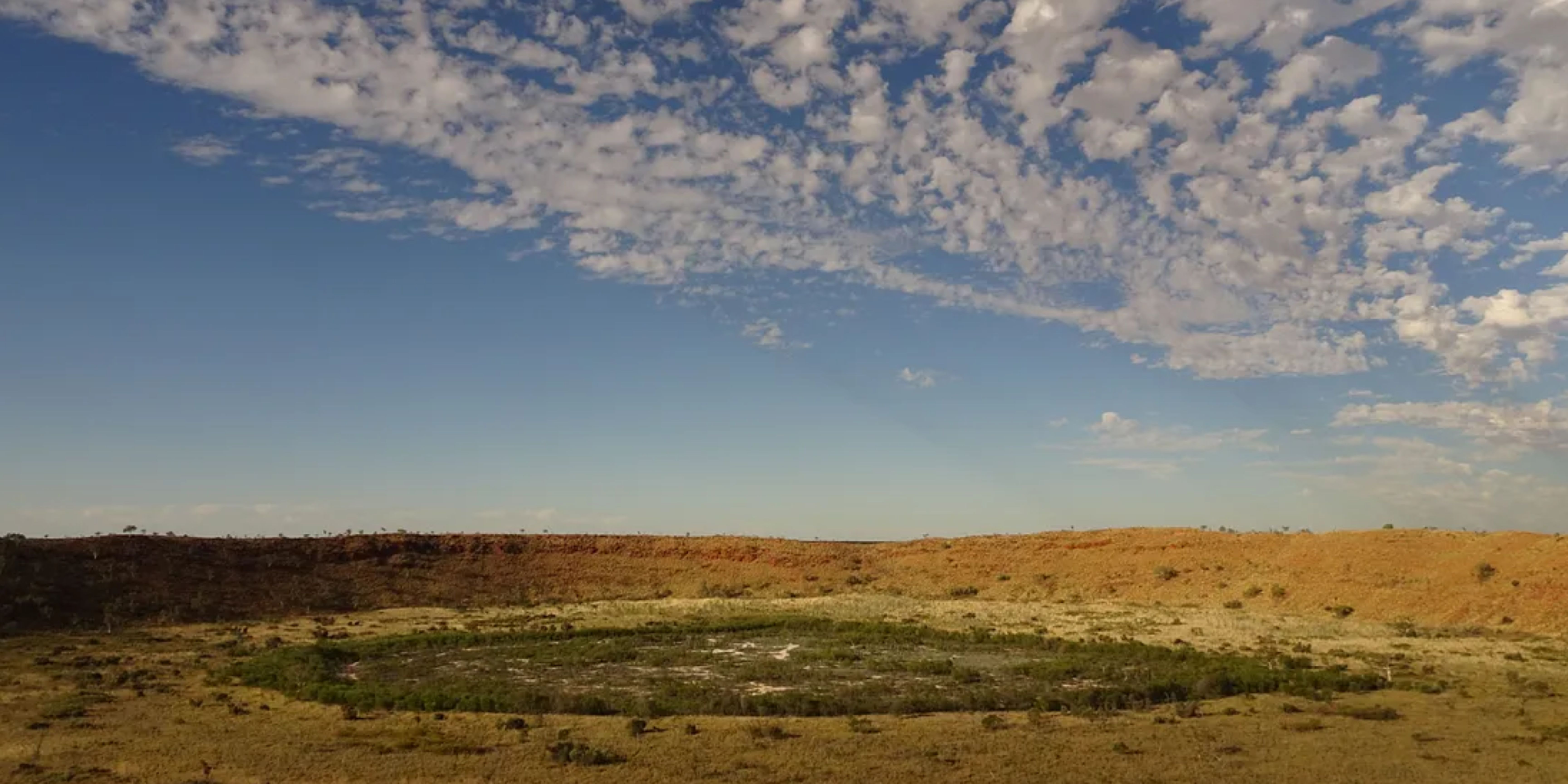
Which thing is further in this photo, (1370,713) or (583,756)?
(1370,713)

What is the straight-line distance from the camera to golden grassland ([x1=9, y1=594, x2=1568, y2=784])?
68.1 feet

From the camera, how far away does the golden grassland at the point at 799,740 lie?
20.8 meters

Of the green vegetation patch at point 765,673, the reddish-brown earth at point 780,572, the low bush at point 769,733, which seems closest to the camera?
the low bush at point 769,733

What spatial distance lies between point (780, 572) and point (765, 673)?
38.9m

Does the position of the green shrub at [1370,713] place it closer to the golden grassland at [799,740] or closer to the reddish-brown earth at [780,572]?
the golden grassland at [799,740]

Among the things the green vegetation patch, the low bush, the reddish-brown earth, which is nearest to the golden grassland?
the low bush

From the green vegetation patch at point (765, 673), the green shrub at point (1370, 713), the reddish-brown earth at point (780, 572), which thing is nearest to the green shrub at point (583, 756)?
the green vegetation patch at point (765, 673)

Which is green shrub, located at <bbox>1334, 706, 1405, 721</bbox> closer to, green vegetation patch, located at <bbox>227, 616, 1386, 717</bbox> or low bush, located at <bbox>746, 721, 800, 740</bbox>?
green vegetation patch, located at <bbox>227, 616, 1386, 717</bbox>

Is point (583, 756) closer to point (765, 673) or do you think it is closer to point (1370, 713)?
point (765, 673)

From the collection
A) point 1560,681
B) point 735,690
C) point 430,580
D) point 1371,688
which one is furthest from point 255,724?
point 430,580

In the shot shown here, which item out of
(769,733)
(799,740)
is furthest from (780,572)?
(799,740)

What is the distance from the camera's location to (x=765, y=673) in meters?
34.6

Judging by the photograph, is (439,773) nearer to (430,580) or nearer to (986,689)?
(986,689)

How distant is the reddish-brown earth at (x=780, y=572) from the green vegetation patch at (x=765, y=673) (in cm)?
1745
